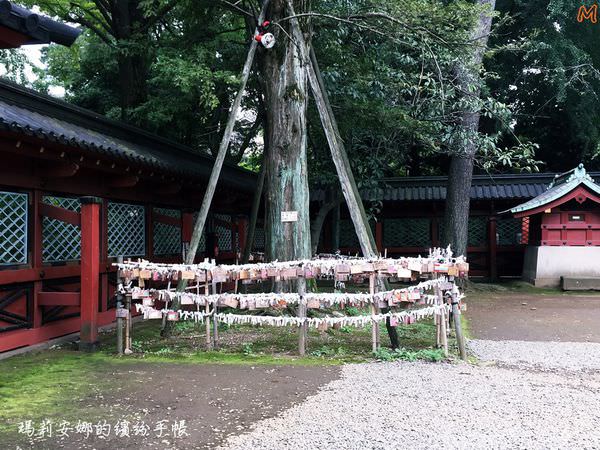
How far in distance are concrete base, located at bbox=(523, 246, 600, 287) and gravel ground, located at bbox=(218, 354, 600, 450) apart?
34.4ft

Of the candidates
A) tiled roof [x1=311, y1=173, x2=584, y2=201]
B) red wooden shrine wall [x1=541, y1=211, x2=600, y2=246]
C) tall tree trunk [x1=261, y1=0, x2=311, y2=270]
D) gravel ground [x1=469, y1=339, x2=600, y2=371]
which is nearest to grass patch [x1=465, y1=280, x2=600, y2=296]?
red wooden shrine wall [x1=541, y1=211, x2=600, y2=246]

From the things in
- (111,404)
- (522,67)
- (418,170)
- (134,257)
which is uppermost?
(522,67)

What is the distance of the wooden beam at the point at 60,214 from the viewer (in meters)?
7.21

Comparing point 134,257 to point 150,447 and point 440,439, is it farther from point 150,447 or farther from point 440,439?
point 440,439

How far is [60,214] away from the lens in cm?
728

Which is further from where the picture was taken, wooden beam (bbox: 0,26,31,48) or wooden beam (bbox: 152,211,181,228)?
wooden beam (bbox: 152,211,181,228)

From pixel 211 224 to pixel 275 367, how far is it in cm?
750

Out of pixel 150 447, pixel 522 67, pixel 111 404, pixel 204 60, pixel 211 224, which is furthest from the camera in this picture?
pixel 522 67

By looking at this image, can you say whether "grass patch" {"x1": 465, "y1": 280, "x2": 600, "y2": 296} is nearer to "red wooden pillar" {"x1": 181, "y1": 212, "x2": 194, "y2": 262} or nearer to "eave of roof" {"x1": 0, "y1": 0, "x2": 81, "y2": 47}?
"red wooden pillar" {"x1": 181, "y1": 212, "x2": 194, "y2": 262}

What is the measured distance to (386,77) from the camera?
12.4 metres

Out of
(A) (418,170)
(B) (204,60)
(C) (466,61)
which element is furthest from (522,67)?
(B) (204,60)

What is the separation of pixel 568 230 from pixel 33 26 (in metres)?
15.9

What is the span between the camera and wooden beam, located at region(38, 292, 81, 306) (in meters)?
7.15

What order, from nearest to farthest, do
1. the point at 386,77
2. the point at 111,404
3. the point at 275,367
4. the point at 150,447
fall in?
the point at 150,447
the point at 111,404
the point at 275,367
the point at 386,77
